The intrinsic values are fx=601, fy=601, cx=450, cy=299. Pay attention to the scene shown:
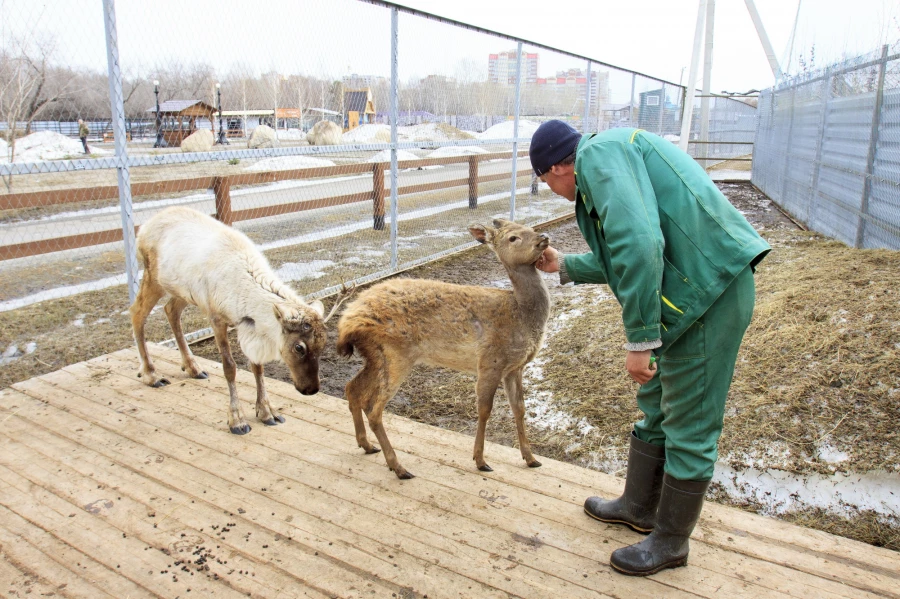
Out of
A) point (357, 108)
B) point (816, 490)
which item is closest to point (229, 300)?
point (816, 490)

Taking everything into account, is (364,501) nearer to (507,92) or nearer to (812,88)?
(507,92)

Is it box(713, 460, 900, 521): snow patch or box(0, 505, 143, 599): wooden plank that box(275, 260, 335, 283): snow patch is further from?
box(713, 460, 900, 521): snow patch

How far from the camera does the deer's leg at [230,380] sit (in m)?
3.98

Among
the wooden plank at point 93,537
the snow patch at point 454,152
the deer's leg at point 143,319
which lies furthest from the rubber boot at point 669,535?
the snow patch at point 454,152

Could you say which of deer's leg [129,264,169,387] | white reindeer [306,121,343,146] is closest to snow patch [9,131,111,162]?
deer's leg [129,264,169,387]

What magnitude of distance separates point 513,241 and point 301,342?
1.47 metres

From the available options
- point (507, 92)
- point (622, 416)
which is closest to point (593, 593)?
point (622, 416)

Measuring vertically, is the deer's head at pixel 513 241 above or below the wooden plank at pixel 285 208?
above

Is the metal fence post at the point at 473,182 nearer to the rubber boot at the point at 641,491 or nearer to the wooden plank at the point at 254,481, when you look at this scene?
the wooden plank at the point at 254,481

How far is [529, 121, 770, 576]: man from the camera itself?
235cm

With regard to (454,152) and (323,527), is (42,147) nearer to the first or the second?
(323,527)

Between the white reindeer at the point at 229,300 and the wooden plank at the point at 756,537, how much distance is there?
722 millimetres

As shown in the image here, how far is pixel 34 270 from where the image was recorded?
308 inches

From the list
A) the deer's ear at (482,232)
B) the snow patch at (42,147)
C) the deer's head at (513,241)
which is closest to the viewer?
the deer's head at (513,241)
